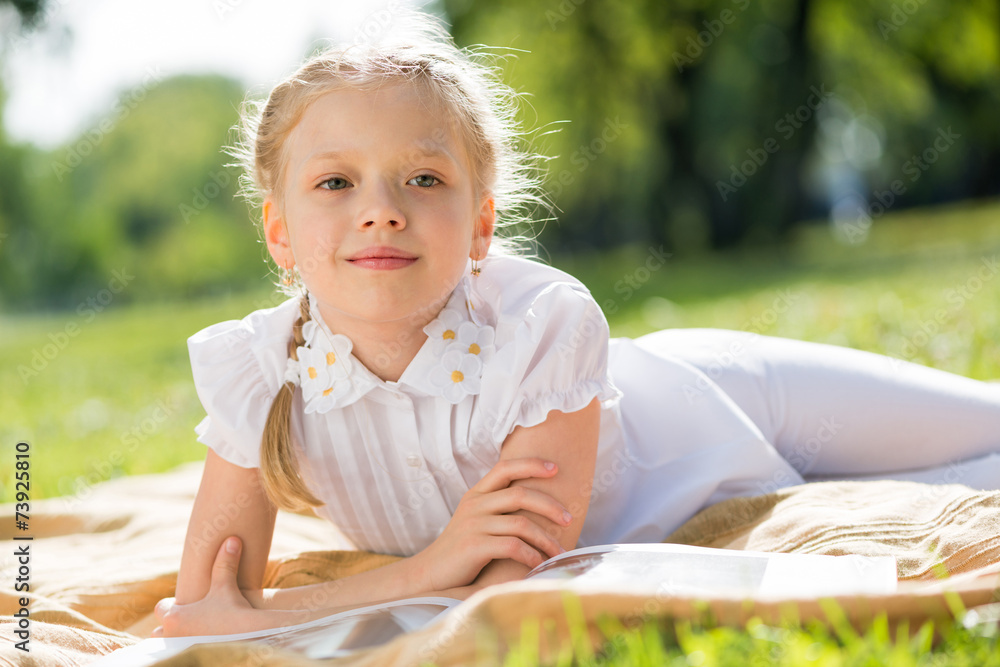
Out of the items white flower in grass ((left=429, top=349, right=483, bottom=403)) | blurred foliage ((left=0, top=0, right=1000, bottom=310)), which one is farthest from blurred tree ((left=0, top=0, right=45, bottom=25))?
white flower in grass ((left=429, top=349, right=483, bottom=403))

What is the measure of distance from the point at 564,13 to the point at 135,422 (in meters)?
11.7

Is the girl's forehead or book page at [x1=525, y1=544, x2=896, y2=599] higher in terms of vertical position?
the girl's forehead

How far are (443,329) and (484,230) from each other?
12.1 inches

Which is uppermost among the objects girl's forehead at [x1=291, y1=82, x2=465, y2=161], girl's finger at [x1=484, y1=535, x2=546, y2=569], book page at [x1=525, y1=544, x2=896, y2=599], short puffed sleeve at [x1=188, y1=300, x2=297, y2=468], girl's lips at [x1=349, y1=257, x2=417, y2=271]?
girl's forehead at [x1=291, y1=82, x2=465, y2=161]

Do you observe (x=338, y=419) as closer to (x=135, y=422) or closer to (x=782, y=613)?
(x=782, y=613)

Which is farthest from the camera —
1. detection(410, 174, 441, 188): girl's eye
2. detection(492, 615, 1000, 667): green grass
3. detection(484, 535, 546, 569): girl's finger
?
detection(410, 174, 441, 188): girl's eye

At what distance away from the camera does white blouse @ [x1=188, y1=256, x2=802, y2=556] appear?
200 centimetres

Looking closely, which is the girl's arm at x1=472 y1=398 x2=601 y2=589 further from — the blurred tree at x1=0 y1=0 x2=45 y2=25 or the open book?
the blurred tree at x1=0 y1=0 x2=45 y2=25

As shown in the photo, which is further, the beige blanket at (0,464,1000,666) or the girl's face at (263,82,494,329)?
the girl's face at (263,82,494,329)

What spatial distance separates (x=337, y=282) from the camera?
2.02 metres

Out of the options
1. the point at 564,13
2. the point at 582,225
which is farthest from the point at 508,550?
the point at 582,225

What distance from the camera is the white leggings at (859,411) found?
2631mm

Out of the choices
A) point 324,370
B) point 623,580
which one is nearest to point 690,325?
point 324,370

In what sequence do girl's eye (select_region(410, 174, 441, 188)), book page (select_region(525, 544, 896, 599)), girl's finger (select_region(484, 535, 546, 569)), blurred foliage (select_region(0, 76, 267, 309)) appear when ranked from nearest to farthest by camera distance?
book page (select_region(525, 544, 896, 599))
girl's finger (select_region(484, 535, 546, 569))
girl's eye (select_region(410, 174, 441, 188))
blurred foliage (select_region(0, 76, 267, 309))
